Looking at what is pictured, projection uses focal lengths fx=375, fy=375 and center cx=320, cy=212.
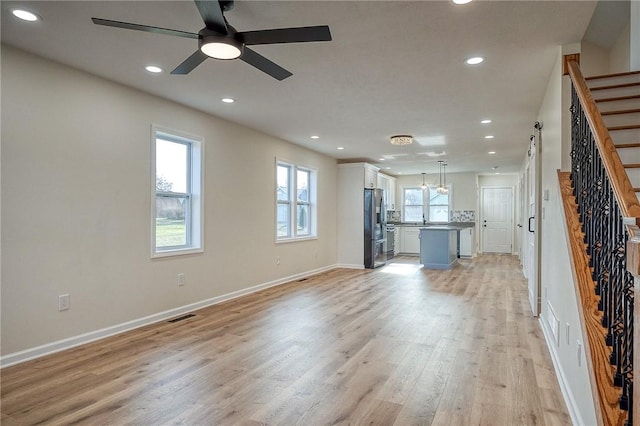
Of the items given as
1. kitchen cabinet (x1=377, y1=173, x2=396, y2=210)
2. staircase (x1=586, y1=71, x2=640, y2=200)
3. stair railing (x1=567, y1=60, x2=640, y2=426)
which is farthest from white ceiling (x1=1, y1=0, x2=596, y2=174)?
kitchen cabinet (x1=377, y1=173, x2=396, y2=210)

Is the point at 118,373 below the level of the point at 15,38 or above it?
below

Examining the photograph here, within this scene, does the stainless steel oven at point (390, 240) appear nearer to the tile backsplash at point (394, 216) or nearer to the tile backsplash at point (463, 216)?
the tile backsplash at point (394, 216)

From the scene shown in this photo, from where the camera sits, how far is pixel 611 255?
1.60 meters

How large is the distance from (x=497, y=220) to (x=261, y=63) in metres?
11.0

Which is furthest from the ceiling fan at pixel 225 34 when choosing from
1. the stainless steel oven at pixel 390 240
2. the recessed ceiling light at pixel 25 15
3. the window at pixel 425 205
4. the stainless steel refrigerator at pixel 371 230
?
the window at pixel 425 205

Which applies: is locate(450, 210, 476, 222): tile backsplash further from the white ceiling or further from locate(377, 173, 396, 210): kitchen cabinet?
the white ceiling

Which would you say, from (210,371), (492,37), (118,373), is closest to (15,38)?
(118,373)

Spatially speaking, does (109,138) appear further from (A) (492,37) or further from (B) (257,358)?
(A) (492,37)

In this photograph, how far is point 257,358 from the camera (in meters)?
3.12

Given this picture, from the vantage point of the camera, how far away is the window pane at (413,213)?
469 inches

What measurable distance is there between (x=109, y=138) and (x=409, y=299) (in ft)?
13.9

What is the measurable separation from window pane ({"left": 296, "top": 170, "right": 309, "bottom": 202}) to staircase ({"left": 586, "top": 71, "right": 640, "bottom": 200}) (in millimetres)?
5059

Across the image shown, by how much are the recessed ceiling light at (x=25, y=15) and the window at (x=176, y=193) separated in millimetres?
1674

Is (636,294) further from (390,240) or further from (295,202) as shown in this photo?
(390,240)
